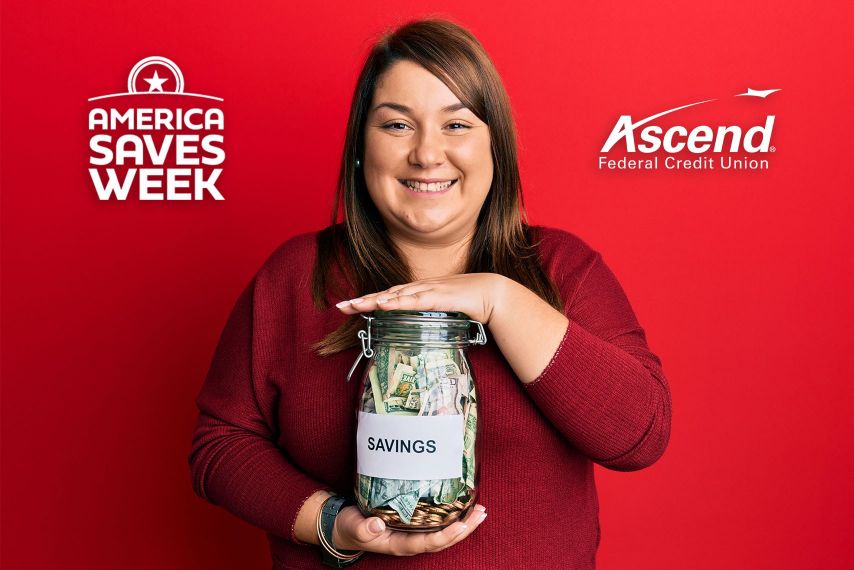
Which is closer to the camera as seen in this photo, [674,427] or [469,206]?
[469,206]

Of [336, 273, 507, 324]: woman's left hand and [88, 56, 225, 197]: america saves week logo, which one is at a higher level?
[88, 56, 225, 197]: america saves week logo

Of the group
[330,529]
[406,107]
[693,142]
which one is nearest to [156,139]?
[406,107]

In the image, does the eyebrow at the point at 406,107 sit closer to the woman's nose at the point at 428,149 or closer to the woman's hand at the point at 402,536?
Result: the woman's nose at the point at 428,149

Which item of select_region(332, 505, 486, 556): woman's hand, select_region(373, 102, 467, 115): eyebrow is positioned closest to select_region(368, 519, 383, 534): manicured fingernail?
select_region(332, 505, 486, 556): woman's hand

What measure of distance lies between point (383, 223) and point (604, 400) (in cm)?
48

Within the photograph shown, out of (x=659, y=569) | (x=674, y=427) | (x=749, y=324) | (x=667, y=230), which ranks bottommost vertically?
(x=659, y=569)

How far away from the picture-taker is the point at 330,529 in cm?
123

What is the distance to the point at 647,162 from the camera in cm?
228

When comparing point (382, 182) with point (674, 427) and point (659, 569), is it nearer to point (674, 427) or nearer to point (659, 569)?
point (674, 427)

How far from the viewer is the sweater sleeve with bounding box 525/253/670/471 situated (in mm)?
1180

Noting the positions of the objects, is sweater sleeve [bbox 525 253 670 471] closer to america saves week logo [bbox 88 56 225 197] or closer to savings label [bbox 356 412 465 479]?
savings label [bbox 356 412 465 479]

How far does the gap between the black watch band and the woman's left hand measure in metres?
0.26
